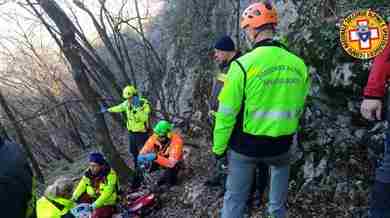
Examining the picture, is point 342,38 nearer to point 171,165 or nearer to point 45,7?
point 171,165

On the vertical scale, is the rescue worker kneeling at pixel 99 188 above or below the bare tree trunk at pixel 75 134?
above

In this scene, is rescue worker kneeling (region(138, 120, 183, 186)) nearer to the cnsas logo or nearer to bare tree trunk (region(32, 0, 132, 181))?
bare tree trunk (region(32, 0, 132, 181))

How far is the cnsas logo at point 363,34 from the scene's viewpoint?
581 centimetres

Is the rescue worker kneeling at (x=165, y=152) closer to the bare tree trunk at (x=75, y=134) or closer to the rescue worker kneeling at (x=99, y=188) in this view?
the rescue worker kneeling at (x=99, y=188)

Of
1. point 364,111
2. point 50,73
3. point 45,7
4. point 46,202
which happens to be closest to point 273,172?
point 364,111

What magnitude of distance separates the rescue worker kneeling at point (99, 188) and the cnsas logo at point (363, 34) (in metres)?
4.34

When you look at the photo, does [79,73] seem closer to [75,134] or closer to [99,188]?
[99,188]

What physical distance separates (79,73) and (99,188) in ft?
8.24

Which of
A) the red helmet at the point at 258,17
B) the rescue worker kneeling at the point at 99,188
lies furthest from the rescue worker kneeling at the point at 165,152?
the red helmet at the point at 258,17

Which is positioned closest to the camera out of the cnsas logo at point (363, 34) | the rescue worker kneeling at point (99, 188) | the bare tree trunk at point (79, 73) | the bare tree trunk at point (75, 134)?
the cnsas logo at point (363, 34)

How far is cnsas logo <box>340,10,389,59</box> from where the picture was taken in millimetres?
5809

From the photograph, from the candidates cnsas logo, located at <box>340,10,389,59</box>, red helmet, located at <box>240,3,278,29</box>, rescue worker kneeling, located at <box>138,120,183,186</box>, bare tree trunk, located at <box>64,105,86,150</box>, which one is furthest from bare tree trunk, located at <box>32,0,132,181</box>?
bare tree trunk, located at <box>64,105,86,150</box>

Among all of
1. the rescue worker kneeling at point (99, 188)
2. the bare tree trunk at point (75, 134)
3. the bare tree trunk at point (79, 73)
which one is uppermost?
the bare tree trunk at point (79, 73)

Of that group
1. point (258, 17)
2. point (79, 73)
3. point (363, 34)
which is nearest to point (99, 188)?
point (79, 73)
